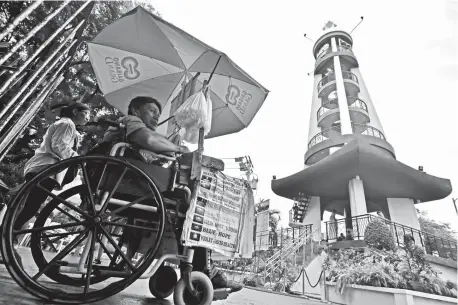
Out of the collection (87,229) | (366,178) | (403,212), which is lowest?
(87,229)

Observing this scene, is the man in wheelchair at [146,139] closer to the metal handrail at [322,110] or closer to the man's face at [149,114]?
the man's face at [149,114]

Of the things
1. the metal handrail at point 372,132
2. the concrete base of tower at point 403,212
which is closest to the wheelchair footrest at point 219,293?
the concrete base of tower at point 403,212

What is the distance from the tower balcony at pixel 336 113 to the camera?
1797cm

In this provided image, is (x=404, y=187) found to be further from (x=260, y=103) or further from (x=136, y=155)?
(x=136, y=155)

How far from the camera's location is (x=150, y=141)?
76.9 inches

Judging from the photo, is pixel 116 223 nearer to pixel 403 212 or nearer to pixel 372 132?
pixel 403 212

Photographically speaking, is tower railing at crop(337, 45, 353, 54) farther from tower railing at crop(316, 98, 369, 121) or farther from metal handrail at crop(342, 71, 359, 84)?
tower railing at crop(316, 98, 369, 121)

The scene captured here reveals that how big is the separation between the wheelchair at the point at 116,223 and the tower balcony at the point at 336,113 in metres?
18.0

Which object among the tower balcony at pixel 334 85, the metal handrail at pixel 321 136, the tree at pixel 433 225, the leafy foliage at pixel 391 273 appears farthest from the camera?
the tree at pixel 433 225

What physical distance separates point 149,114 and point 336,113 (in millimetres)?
18150

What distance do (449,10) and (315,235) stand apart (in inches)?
485

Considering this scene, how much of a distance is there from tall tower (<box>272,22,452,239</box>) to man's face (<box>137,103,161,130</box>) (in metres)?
11.3

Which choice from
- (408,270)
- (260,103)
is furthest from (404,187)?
(260,103)

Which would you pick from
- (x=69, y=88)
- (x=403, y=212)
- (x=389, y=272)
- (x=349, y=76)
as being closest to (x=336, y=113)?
(x=349, y=76)
